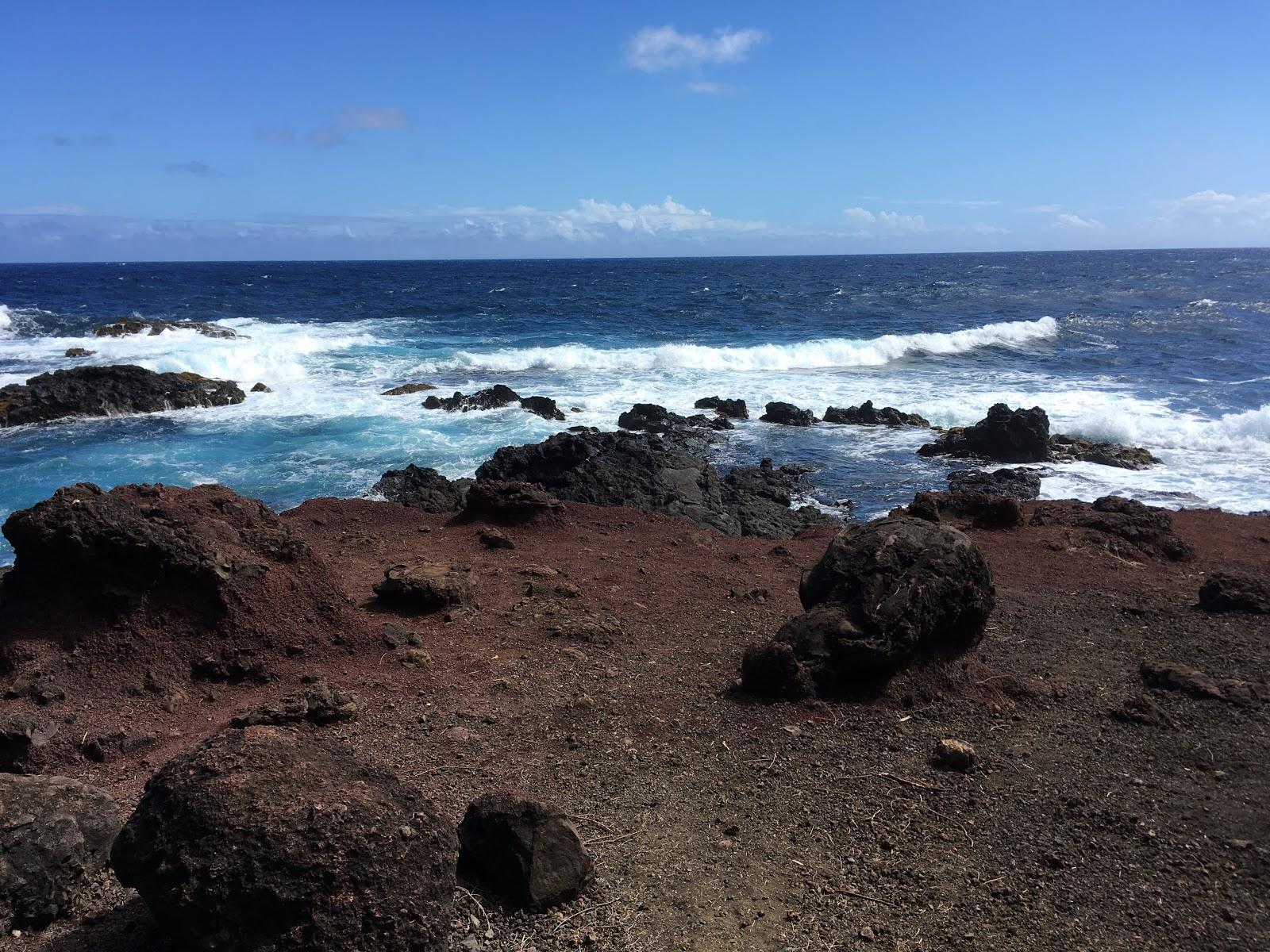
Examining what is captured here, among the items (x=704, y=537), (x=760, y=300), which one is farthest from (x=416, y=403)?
(x=760, y=300)

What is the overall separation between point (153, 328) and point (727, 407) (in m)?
27.9

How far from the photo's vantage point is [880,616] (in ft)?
20.9

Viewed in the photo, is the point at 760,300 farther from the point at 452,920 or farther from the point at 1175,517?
the point at 452,920

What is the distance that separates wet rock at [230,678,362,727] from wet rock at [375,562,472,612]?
181cm

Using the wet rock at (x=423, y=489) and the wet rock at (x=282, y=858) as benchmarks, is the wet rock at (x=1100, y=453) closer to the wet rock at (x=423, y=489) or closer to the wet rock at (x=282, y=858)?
the wet rock at (x=423, y=489)

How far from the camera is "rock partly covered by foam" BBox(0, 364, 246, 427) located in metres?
21.3

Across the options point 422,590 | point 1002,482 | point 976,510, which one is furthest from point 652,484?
point 1002,482

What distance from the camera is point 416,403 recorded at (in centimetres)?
2366

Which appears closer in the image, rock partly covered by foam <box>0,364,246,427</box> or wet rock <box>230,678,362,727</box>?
wet rock <box>230,678,362,727</box>

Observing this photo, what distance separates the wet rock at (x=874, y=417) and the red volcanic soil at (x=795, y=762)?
12905 millimetres

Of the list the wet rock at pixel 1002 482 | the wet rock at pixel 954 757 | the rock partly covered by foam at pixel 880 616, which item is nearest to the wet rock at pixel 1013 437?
the wet rock at pixel 1002 482

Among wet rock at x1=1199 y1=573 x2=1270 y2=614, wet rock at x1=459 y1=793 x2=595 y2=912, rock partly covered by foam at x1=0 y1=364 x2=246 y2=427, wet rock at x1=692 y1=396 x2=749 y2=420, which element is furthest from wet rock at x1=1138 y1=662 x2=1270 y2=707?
rock partly covered by foam at x1=0 y1=364 x2=246 y2=427

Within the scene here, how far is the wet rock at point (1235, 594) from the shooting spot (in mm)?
8148

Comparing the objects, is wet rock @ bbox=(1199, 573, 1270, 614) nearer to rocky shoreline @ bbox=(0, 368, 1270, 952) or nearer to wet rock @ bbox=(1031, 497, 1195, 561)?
rocky shoreline @ bbox=(0, 368, 1270, 952)
